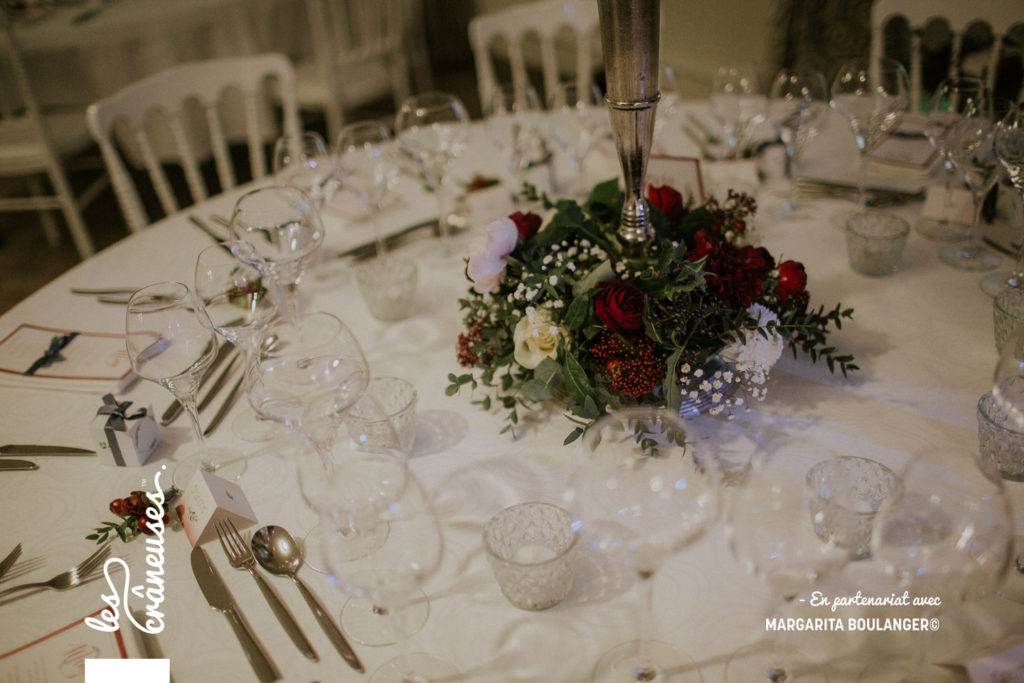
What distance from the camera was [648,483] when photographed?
2.43 ft

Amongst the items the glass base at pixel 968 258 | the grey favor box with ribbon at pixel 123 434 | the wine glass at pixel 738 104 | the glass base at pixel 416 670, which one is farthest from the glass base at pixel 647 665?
the wine glass at pixel 738 104

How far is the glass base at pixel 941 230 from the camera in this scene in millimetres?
1447

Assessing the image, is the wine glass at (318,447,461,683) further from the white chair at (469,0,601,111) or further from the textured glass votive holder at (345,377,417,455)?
the white chair at (469,0,601,111)

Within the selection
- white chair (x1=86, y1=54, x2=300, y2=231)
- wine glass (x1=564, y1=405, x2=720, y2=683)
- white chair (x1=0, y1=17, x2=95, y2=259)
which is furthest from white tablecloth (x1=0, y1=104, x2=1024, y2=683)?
white chair (x1=0, y1=17, x2=95, y2=259)

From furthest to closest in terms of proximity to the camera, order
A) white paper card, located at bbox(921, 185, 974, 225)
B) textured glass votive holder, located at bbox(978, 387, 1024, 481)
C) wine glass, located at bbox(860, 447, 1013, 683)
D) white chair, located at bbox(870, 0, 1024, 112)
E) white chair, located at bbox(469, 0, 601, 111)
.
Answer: white chair, located at bbox(469, 0, 601, 111), white chair, located at bbox(870, 0, 1024, 112), white paper card, located at bbox(921, 185, 974, 225), textured glass votive holder, located at bbox(978, 387, 1024, 481), wine glass, located at bbox(860, 447, 1013, 683)

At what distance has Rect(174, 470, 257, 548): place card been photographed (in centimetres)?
95

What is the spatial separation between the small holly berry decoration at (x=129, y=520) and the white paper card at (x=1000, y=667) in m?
1.00

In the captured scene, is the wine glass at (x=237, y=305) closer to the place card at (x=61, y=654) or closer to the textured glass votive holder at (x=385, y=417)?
the textured glass votive holder at (x=385, y=417)

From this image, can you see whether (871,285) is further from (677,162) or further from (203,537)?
(203,537)

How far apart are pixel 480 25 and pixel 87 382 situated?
1767 mm

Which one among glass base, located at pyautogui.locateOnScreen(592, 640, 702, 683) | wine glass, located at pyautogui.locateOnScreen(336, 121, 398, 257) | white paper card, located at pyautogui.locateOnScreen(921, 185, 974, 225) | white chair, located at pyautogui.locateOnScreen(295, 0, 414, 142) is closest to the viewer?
glass base, located at pyautogui.locateOnScreen(592, 640, 702, 683)

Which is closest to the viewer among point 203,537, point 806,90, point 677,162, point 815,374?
point 203,537

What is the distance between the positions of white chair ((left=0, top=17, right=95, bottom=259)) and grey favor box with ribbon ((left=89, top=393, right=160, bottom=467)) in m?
2.55

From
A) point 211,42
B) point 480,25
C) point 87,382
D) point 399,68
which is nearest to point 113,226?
point 211,42
